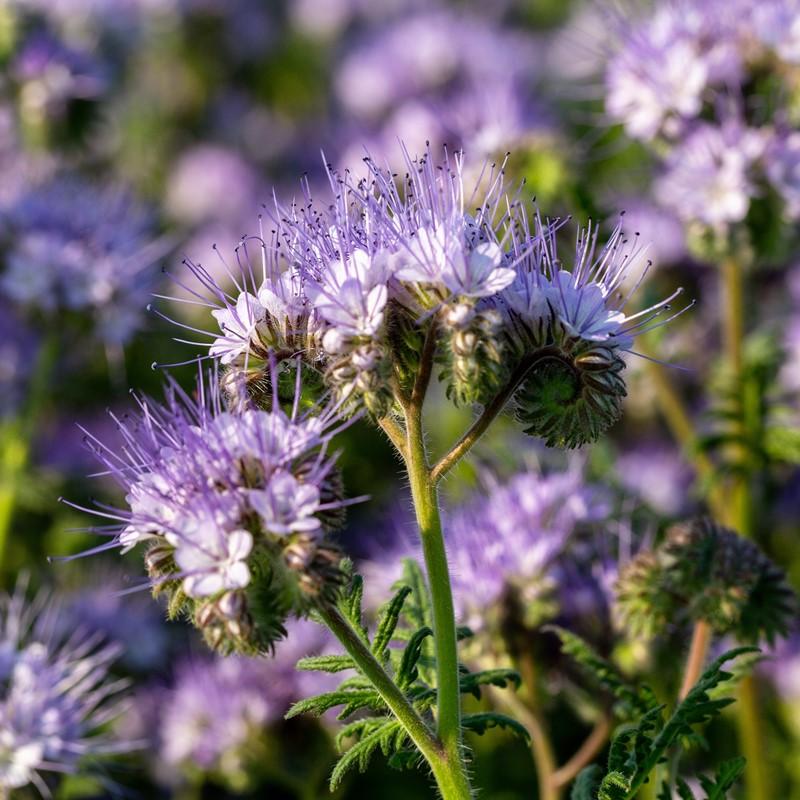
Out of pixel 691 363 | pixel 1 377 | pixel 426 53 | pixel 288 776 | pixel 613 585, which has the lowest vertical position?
pixel 288 776

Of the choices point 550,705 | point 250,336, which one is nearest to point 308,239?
point 250,336

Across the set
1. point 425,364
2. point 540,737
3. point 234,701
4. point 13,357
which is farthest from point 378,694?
point 13,357

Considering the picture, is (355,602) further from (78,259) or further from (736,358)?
(78,259)

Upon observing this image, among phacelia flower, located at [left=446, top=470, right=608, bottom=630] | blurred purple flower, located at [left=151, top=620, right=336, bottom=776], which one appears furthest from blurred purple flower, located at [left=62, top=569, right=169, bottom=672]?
phacelia flower, located at [left=446, top=470, right=608, bottom=630]

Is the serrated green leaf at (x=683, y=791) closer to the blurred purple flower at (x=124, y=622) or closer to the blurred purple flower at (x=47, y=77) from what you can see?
the blurred purple flower at (x=124, y=622)

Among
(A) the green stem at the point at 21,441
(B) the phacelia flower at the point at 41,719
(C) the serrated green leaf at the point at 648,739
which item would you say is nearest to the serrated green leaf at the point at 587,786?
(C) the serrated green leaf at the point at 648,739

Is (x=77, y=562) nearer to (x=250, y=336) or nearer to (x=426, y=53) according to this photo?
(x=250, y=336)
